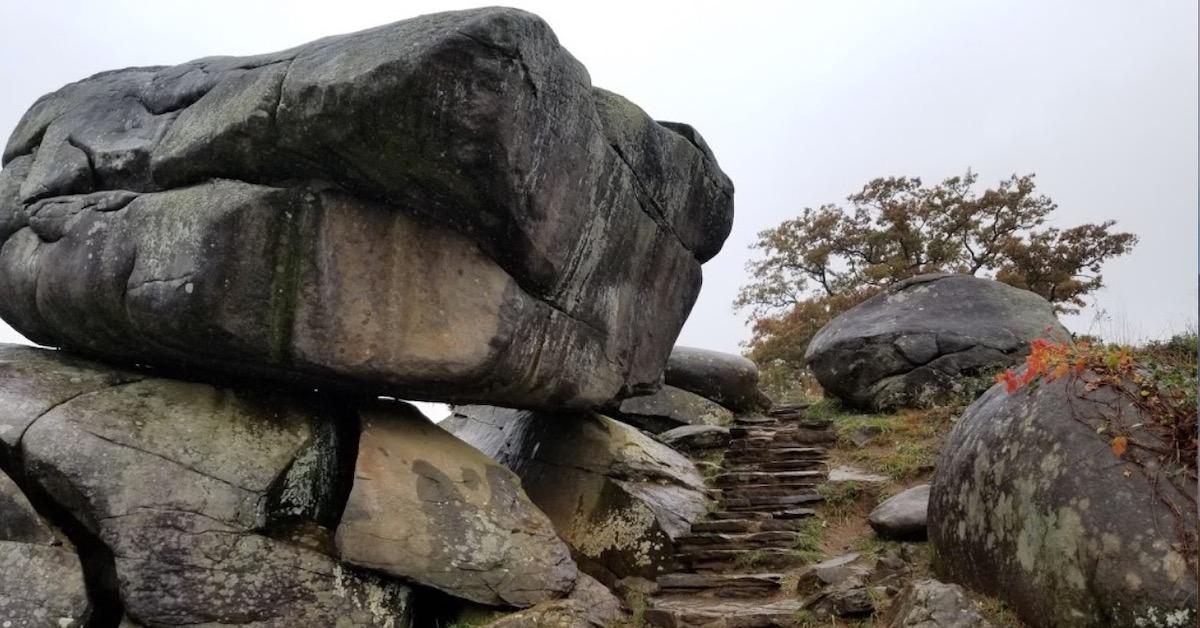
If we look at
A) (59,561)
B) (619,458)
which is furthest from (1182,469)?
(59,561)

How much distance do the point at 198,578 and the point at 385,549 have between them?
5.70 ft

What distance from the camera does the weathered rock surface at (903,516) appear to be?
33.1ft

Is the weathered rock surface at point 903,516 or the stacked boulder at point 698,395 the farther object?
the stacked boulder at point 698,395

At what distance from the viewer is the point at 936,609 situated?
23.1 feet

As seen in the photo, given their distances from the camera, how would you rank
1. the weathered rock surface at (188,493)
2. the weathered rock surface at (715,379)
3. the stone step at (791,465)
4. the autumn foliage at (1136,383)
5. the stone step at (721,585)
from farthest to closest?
the weathered rock surface at (715,379), the stone step at (791,465), the stone step at (721,585), the weathered rock surface at (188,493), the autumn foliage at (1136,383)

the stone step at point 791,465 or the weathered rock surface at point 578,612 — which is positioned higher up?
the stone step at point 791,465

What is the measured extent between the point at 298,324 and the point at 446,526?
8.66ft

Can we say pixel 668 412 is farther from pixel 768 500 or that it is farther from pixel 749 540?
pixel 749 540

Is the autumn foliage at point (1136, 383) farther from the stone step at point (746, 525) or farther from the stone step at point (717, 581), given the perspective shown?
the stone step at point (746, 525)

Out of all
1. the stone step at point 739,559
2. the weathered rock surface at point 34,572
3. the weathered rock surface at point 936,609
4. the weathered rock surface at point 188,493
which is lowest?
the weathered rock surface at point 34,572

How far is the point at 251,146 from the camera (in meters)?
8.84

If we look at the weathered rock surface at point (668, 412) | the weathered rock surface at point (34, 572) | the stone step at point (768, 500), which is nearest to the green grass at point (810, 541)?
the stone step at point (768, 500)

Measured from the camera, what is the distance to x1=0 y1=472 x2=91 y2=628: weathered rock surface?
753cm

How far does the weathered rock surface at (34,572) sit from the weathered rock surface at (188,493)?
29 cm
